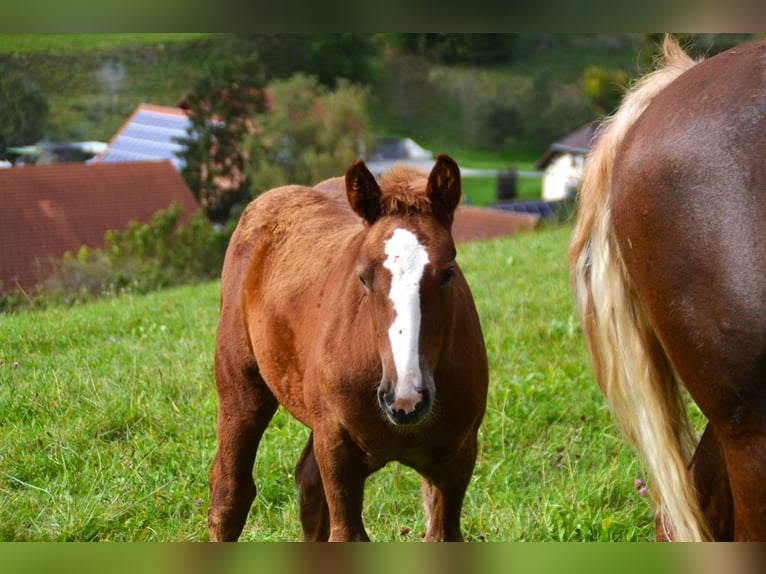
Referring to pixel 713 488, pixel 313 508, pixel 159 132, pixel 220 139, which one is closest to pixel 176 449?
pixel 313 508

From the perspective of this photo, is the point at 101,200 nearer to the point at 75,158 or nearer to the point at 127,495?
the point at 75,158

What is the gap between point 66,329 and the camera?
2.93 m

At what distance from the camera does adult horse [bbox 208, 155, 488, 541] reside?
1.96 metres

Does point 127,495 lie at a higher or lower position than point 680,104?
lower

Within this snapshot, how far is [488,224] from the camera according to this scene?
7703mm

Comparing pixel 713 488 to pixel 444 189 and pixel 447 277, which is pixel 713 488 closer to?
pixel 447 277

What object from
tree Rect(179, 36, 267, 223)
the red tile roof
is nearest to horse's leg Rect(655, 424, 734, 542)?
tree Rect(179, 36, 267, 223)

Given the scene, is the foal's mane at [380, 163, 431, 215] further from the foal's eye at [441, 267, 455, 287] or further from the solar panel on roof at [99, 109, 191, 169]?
the solar panel on roof at [99, 109, 191, 169]

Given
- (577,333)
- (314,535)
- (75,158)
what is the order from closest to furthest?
(314,535) < (75,158) < (577,333)

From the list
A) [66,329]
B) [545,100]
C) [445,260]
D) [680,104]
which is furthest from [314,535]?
[545,100]

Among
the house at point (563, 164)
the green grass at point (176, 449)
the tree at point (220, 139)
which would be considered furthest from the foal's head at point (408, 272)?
the house at point (563, 164)

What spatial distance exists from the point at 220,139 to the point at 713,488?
701cm

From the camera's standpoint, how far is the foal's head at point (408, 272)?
6.10 feet

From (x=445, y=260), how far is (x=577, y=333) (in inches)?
112
